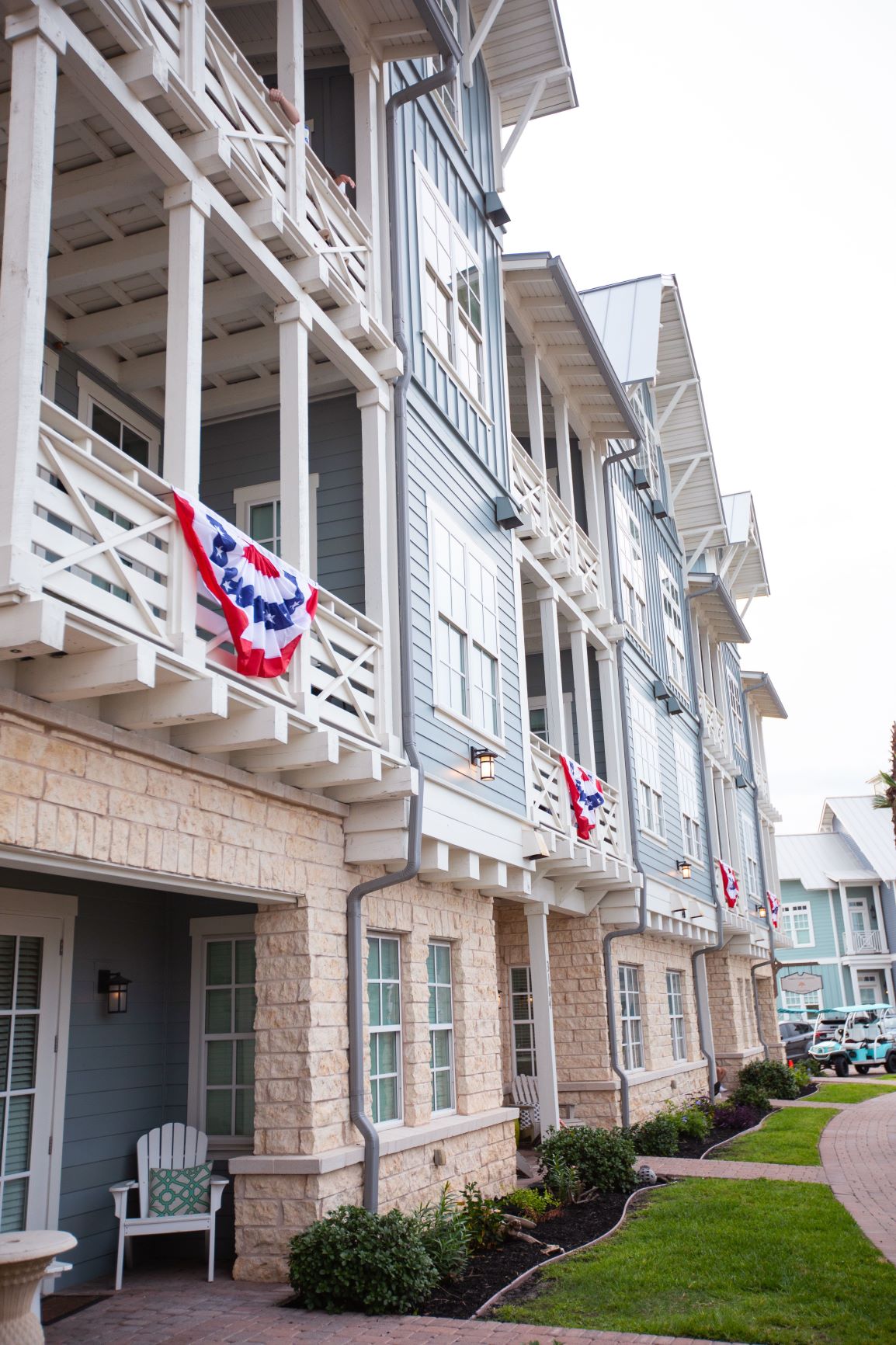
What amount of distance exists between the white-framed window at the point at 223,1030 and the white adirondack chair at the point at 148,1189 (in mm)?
252

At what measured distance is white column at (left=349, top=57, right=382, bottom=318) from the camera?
10008 millimetres

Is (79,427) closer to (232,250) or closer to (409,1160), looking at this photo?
(232,250)

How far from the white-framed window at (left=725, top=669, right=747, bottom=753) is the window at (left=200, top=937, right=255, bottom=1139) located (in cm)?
2278

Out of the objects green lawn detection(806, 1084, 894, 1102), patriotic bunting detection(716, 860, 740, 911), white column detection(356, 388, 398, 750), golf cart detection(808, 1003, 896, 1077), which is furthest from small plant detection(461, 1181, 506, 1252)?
golf cart detection(808, 1003, 896, 1077)

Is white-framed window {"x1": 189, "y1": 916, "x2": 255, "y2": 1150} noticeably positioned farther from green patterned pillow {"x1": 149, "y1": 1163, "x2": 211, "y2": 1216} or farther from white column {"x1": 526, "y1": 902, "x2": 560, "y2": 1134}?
white column {"x1": 526, "y1": 902, "x2": 560, "y2": 1134}

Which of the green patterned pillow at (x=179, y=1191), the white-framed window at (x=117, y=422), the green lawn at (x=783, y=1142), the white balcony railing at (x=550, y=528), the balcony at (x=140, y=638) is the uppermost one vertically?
the white balcony railing at (x=550, y=528)

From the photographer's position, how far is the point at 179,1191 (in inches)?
333

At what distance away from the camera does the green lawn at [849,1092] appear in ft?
82.7

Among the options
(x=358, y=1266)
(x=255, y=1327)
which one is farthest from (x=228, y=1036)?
(x=255, y=1327)

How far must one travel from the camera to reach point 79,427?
5.71 metres

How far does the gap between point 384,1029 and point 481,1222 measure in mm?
1812

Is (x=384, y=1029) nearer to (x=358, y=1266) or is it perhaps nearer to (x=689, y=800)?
(x=358, y=1266)

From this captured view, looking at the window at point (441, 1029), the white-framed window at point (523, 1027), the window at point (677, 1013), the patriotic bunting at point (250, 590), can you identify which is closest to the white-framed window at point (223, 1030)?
the window at point (441, 1029)

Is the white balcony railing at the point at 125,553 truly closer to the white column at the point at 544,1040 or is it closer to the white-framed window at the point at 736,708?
the white column at the point at 544,1040
